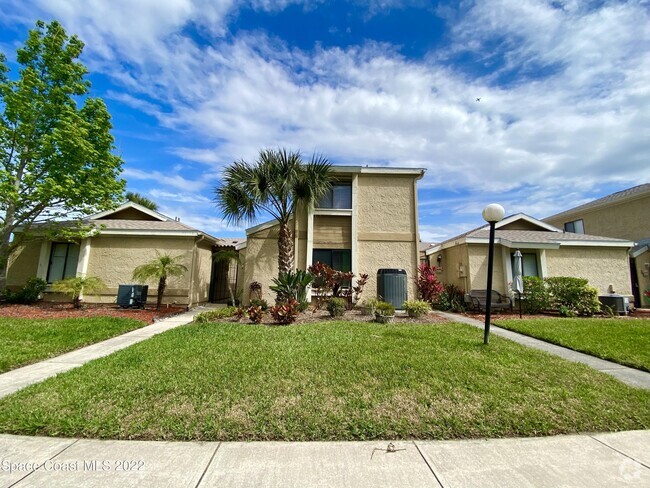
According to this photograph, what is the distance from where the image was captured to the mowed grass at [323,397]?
3.02 meters

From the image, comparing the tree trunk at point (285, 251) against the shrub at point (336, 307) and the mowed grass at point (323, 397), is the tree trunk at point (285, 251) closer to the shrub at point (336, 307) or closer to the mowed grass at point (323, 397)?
the shrub at point (336, 307)

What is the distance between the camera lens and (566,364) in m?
5.05

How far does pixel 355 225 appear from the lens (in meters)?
12.6

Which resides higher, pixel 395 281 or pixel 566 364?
pixel 395 281

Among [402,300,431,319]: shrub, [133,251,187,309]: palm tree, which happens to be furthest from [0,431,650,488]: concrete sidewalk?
[133,251,187,309]: palm tree

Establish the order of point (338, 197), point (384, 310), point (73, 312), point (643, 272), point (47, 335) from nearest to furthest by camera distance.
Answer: point (47, 335) → point (384, 310) → point (73, 312) → point (338, 197) → point (643, 272)

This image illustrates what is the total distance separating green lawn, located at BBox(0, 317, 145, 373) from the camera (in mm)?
5375

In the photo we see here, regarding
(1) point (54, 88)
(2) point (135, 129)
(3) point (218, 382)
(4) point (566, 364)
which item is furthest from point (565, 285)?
(1) point (54, 88)

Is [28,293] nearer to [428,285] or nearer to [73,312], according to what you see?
[73,312]

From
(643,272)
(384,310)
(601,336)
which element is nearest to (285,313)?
(384,310)

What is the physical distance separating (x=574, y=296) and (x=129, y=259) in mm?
18280

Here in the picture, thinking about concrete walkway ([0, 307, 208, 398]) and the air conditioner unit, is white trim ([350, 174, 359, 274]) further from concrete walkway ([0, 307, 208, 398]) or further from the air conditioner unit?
the air conditioner unit

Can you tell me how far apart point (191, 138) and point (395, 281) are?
1029 centimetres

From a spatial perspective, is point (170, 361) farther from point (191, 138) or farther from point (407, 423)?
point (191, 138)
